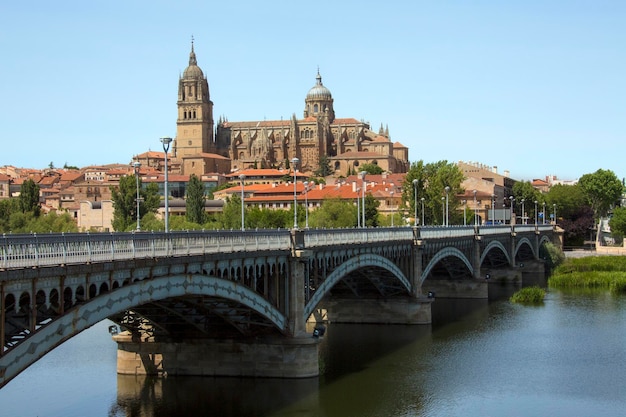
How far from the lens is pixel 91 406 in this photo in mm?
35375

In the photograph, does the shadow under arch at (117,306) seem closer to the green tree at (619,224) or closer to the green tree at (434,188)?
the green tree at (434,188)

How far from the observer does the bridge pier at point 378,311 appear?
5881 centimetres

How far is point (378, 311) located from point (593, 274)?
1451 inches

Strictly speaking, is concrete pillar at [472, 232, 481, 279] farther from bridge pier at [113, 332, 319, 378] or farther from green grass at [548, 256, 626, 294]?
bridge pier at [113, 332, 319, 378]

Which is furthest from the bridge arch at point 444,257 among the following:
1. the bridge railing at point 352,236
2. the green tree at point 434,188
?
the green tree at point 434,188

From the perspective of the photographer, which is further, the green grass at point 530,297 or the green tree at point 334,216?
the green tree at point 334,216

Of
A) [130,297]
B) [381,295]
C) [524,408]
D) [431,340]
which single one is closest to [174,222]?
[381,295]

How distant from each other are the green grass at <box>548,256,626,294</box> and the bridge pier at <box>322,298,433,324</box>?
29322mm

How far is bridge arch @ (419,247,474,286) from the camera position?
2392 inches

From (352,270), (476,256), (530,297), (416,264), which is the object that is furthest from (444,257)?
(352,270)

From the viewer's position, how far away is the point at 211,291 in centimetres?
3106

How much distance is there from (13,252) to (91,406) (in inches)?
613

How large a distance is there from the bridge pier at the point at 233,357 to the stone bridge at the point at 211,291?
40 millimetres

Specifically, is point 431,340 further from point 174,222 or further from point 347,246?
point 174,222
